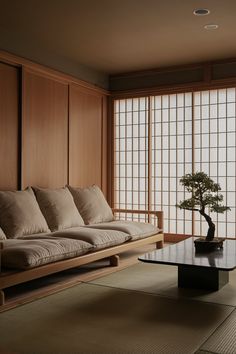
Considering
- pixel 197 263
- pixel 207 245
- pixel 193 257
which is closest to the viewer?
pixel 197 263

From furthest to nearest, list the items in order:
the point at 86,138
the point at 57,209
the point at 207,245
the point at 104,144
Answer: the point at 104,144 < the point at 86,138 < the point at 57,209 < the point at 207,245

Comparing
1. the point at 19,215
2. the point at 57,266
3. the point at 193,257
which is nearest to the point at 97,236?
the point at 57,266

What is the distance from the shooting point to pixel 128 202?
689 cm

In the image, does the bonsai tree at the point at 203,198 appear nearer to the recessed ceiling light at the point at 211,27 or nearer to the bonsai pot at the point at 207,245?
the bonsai pot at the point at 207,245

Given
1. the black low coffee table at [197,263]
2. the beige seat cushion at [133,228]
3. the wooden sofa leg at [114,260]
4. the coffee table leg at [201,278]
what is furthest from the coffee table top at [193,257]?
the beige seat cushion at [133,228]

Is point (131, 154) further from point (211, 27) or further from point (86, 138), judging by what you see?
point (211, 27)

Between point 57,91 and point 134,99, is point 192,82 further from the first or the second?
point 57,91

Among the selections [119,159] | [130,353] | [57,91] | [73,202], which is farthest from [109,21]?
[130,353]

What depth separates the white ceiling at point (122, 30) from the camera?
4152 millimetres

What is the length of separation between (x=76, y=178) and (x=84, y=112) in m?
0.99

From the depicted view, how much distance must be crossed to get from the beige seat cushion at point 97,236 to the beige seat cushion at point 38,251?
10cm

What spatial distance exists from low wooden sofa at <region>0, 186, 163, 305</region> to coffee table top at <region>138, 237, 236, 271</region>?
2.32 feet

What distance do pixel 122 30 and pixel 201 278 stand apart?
2.84 metres

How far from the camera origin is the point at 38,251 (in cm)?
355
